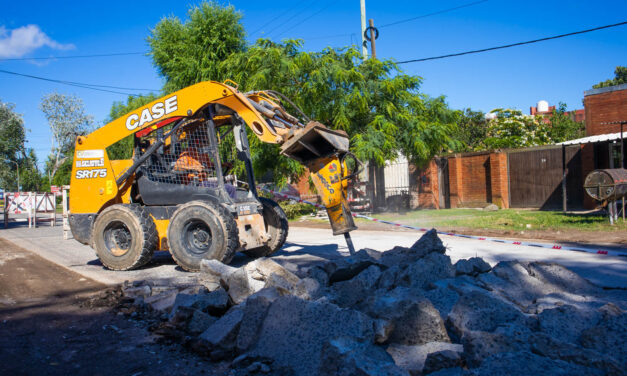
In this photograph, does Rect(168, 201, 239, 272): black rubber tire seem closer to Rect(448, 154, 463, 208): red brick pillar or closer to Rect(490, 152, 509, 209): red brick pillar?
Rect(490, 152, 509, 209): red brick pillar

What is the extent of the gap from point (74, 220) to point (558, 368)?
336 inches

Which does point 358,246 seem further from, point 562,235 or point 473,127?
point 473,127

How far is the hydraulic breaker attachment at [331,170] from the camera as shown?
6.05 meters

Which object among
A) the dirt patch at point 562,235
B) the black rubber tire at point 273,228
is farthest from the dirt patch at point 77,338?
the dirt patch at point 562,235

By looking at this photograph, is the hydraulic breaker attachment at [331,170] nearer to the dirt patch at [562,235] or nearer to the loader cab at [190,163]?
the loader cab at [190,163]

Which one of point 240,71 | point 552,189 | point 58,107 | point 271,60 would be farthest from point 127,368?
point 58,107

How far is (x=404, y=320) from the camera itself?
3.37 meters

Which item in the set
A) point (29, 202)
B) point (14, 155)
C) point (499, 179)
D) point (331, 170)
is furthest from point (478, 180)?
point (14, 155)

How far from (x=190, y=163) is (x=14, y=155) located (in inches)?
1862

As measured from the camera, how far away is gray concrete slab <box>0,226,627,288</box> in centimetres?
657

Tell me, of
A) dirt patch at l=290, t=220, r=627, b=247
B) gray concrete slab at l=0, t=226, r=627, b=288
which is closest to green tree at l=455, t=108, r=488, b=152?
dirt patch at l=290, t=220, r=627, b=247

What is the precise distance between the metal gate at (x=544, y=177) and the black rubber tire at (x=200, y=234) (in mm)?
16158

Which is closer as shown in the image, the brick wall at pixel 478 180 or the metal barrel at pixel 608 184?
the metal barrel at pixel 608 184

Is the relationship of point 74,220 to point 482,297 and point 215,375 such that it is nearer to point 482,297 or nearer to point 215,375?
point 215,375
